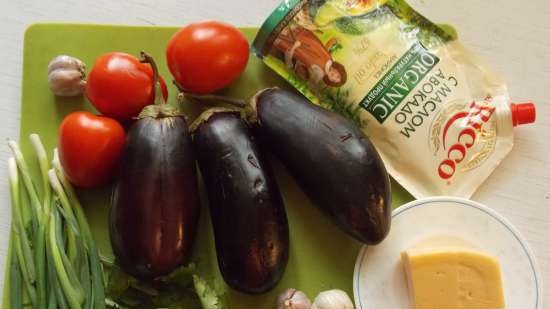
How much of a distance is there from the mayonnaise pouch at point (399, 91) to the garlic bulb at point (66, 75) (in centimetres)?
31

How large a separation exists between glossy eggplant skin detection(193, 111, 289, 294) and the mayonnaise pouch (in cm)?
20

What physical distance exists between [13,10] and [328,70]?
1.95 ft

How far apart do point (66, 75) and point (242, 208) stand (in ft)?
1.30

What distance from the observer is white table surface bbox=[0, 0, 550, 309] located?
1.10 m

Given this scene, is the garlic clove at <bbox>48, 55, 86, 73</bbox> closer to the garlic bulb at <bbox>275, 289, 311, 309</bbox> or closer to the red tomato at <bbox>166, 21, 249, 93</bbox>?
the red tomato at <bbox>166, 21, 249, 93</bbox>

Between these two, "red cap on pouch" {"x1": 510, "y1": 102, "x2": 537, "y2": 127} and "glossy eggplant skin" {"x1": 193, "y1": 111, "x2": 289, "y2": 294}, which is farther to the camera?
"red cap on pouch" {"x1": 510, "y1": 102, "x2": 537, "y2": 127}

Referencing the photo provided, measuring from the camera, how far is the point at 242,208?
0.95m

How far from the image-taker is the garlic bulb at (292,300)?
992mm

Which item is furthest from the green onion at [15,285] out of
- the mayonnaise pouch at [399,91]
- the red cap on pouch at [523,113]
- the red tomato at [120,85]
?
the red cap on pouch at [523,113]

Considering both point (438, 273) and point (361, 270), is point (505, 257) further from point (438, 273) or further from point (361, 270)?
point (361, 270)

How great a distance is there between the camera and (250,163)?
97 cm

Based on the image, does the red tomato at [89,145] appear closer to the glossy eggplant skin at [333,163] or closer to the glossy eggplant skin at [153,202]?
the glossy eggplant skin at [153,202]

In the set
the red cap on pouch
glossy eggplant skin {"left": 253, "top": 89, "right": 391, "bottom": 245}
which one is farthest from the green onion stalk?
the red cap on pouch

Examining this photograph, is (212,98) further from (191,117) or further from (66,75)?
(66,75)
